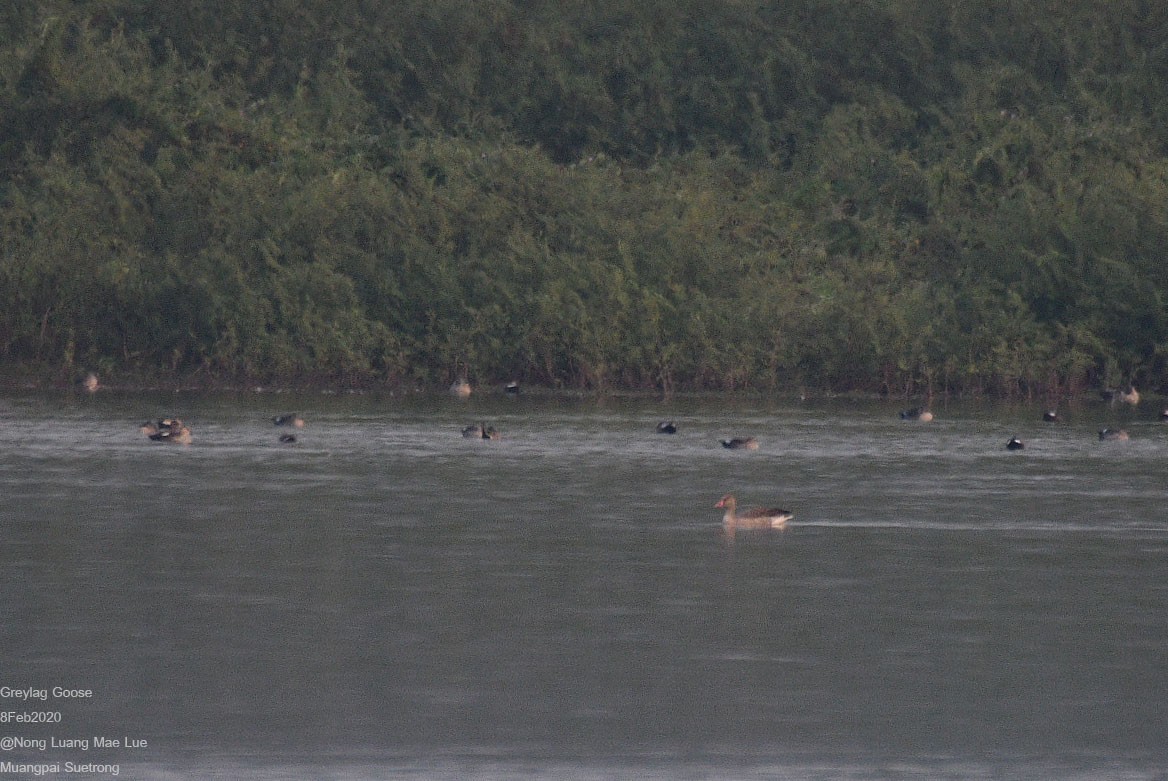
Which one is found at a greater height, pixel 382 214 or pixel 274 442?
pixel 382 214

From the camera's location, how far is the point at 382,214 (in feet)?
149

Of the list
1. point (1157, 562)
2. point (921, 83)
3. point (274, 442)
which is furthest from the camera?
point (921, 83)

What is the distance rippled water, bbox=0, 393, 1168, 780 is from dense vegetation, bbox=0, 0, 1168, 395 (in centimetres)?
1297

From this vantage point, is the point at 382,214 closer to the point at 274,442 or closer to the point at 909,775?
the point at 274,442

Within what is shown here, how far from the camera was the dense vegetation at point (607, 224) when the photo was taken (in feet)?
138

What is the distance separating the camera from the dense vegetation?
138ft

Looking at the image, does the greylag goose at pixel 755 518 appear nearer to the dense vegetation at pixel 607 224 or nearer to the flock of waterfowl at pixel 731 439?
the flock of waterfowl at pixel 731 439

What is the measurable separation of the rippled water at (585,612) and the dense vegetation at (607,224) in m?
13.0

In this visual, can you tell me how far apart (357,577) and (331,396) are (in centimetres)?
2378

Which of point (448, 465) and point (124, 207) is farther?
point (124, 207)

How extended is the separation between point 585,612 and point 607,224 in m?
29.1

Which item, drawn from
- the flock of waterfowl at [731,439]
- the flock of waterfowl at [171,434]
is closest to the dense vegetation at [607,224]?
the flock of waterfowl at [731,439]

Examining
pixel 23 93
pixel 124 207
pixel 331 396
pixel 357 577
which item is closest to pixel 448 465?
pixel 357 577

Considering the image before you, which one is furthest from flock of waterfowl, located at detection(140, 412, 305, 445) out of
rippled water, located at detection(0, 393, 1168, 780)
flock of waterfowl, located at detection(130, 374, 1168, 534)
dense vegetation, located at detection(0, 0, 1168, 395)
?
dense vegetation, located at detection(0, 0, 1168, 395)
